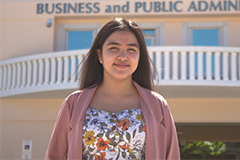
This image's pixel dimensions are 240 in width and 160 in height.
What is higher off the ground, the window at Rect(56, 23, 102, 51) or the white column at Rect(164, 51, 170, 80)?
the window at Rect(56, 23, 102, 51)

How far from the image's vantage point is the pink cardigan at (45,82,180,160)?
223cm

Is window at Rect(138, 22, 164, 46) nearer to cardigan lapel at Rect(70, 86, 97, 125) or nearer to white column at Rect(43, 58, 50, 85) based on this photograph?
white column at Rect(43, 58, 50, 85)

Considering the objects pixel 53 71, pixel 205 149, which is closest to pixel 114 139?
pixel 53 71

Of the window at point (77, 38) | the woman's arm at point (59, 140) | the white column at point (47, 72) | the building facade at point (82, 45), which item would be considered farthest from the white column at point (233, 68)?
the woman's arm at point (59, 140)

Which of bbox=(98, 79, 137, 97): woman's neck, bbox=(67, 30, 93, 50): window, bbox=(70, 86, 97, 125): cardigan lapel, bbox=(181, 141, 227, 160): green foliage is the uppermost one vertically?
bbox=(67, 30, 93, 50): window

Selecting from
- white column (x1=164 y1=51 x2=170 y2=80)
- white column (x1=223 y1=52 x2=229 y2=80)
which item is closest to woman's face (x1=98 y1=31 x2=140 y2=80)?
Answer: white column (x1=164 y1=51 x2=170 y2=80)

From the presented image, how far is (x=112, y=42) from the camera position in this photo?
2396 millimetres

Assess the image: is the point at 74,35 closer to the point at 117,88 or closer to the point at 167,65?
the point at 167,65

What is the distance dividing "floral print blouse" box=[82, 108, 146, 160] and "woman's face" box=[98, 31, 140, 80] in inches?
11.9

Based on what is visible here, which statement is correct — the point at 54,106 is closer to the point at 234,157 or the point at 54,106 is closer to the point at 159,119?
the point at 234,157

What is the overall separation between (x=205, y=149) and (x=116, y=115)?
1173 cm

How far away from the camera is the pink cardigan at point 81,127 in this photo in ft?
7.33

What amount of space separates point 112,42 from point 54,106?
10.8 metres

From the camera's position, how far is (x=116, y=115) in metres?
2.33
